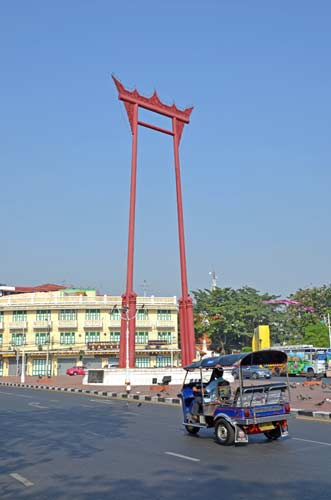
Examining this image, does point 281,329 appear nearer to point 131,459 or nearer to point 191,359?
point 191,359

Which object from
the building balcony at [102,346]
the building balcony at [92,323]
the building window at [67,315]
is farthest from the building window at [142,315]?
the building window at [67,315]

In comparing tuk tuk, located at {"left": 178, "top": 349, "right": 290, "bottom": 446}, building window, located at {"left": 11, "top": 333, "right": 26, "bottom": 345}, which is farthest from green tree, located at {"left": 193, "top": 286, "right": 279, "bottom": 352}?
tuk tuk, located at {"left": 178, "top": 349, "right": 290, "bottom": 446}

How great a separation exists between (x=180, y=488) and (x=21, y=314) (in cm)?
5448

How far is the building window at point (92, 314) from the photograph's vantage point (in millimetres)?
58656

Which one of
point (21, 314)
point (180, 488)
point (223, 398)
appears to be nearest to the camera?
point (180, 488)

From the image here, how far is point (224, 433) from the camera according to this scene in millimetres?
10375

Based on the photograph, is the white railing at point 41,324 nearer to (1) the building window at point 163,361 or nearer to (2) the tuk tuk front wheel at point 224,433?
(1) the building window at point 163,361

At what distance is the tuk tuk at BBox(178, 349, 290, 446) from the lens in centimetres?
1007

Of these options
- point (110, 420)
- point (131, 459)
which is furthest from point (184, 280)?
point (131, 459)

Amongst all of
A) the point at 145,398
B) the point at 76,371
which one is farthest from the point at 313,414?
the point at 76,371

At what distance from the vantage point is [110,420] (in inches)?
608

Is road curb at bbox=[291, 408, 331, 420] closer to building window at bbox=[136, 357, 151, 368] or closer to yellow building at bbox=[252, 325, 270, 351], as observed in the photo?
yellow building at bbox=[252, 325, 270, 351]

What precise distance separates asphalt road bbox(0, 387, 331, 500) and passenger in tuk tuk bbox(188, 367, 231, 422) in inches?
23.6

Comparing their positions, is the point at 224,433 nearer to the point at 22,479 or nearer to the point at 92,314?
the point at 22,479
